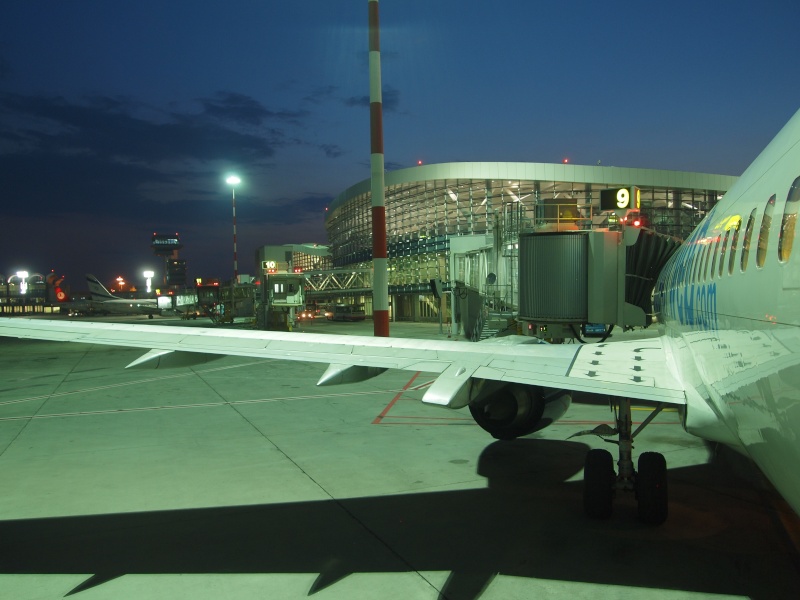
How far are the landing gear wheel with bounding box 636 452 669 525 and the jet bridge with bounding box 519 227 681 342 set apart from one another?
227 inches

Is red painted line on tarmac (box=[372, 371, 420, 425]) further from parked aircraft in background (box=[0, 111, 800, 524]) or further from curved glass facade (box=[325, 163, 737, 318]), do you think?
curved glass facade (box=[325, 163, 737, 318])

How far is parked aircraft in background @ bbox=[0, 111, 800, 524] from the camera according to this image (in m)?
3.48

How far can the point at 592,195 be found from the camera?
182ft

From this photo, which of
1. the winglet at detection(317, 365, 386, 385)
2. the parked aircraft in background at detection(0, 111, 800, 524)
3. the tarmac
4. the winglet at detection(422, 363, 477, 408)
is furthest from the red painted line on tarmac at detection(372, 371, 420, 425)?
the winglet at detection(422, 363, 477, 408)

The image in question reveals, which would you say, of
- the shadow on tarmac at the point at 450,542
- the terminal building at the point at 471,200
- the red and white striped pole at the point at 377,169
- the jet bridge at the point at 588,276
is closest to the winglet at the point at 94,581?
the shadow on tarmac at the point at 450,542

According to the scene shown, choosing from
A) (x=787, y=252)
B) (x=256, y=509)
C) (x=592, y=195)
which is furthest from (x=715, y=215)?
(x=592, y=195)

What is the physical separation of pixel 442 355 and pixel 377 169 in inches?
708

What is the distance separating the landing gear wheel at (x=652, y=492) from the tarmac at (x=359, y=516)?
0.44 feet

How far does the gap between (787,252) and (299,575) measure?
5.02 m

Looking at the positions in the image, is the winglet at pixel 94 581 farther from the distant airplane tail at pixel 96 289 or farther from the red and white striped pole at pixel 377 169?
the distant airplane tail at pixel 96 289

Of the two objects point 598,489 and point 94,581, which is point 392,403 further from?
point 94,581

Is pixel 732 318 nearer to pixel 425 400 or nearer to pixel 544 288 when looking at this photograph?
pixel 425 400

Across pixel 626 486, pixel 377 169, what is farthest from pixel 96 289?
pixel 626 486

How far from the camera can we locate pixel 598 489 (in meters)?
7.23
